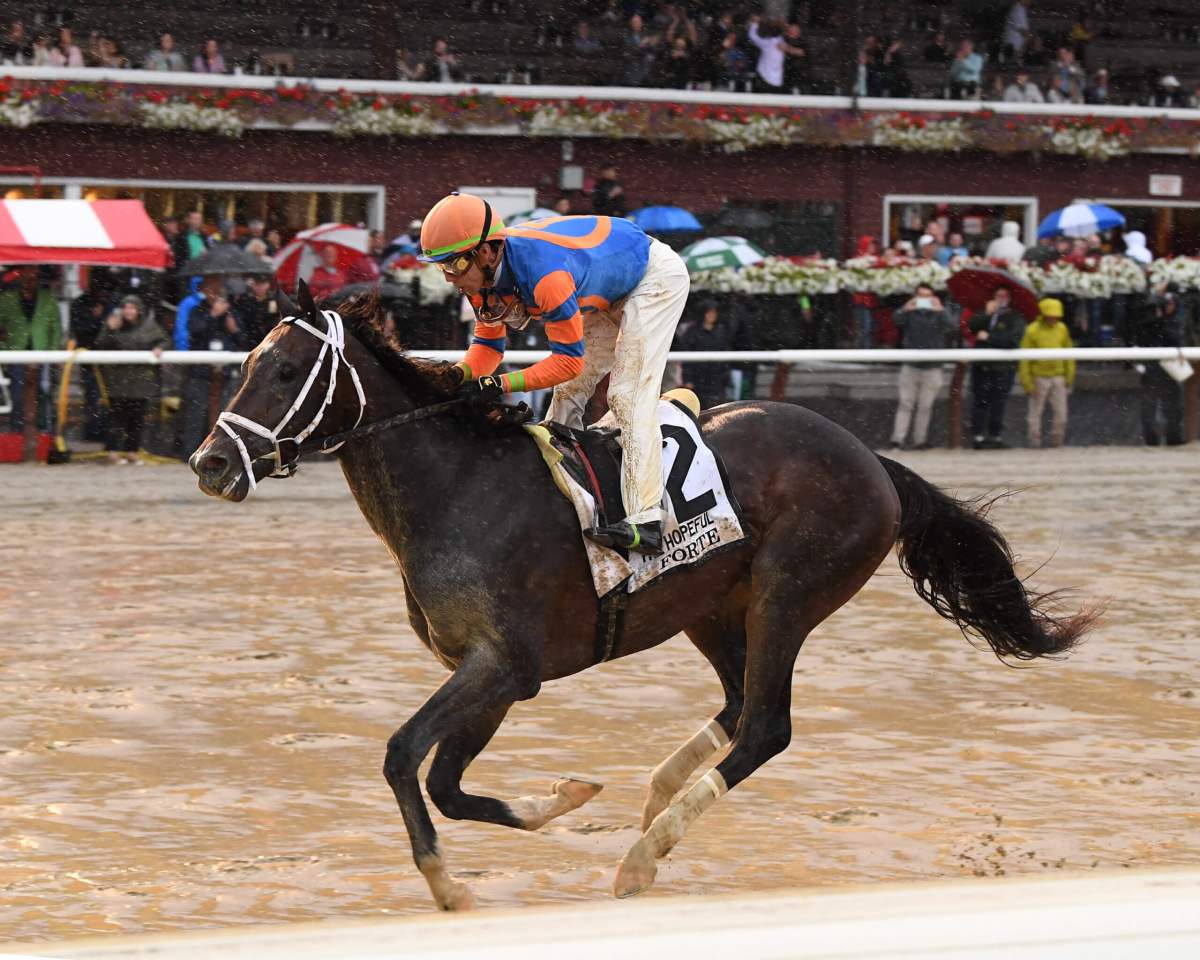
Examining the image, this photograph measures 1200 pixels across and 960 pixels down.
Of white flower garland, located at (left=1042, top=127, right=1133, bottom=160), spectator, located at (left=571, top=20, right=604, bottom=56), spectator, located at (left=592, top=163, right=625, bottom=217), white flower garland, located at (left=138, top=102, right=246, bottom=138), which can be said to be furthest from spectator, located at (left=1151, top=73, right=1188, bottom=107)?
white flower garland, located at (left=138, top=102, right=246, bottom=138)

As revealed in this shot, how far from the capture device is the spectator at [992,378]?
14.6 metres

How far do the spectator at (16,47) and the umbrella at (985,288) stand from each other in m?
10.1

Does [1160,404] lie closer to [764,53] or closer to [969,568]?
[764,53]

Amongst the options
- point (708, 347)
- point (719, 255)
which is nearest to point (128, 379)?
point (708, 347)

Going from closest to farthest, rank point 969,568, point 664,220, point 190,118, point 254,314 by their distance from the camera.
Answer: point 969,568, point 254,314, point 664,220, point 190,118

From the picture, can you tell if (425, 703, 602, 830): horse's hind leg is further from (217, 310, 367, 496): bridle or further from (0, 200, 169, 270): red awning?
(0, 200, 169, 270): red awning

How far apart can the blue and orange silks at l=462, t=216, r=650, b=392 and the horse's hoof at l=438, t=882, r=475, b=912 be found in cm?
127

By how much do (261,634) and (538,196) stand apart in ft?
47.2

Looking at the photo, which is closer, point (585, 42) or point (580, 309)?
point (580, 309)

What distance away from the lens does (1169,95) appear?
24656 millimetres

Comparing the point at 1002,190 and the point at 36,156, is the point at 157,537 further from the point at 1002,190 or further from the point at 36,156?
the point at 1002,190

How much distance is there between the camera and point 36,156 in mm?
19594

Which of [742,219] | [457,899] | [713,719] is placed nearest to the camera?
[457,899]

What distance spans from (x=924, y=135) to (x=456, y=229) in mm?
18631
